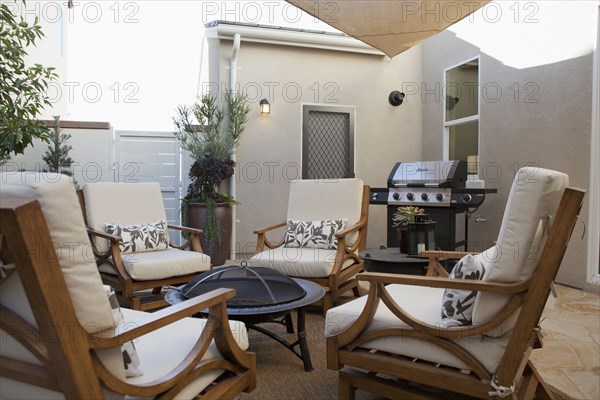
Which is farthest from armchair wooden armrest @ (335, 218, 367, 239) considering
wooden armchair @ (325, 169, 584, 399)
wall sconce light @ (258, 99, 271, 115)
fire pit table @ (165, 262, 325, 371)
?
wall sconce light @ (258, 99, 271, 115)

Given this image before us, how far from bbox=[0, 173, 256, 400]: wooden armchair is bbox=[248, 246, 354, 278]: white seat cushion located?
210 centimetres

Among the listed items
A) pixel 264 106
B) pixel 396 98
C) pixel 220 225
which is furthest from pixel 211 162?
pixel 396 98

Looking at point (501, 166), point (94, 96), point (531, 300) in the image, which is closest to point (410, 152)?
point (501, 166)

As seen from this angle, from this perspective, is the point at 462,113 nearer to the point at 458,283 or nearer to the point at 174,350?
the point at 458,283

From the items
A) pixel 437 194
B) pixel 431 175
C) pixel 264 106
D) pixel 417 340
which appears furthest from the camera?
pixel 264 106

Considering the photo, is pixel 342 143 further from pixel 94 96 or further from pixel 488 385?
pixel 488 385

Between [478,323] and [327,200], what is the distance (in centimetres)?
270

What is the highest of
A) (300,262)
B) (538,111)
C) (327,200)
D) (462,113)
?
(462,113)

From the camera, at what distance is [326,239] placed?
12.9 feet

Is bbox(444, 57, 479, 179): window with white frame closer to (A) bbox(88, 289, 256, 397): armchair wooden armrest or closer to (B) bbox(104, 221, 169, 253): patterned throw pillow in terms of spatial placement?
(B) bbox(104, 221, 169, 253): patterned throw pillow

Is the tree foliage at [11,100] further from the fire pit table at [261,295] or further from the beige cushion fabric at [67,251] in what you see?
the beige cushion fabric at [67,251]

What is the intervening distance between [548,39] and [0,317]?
538 centimetres

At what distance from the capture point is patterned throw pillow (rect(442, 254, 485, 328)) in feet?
5.41

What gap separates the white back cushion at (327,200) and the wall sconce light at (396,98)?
10.7ft
